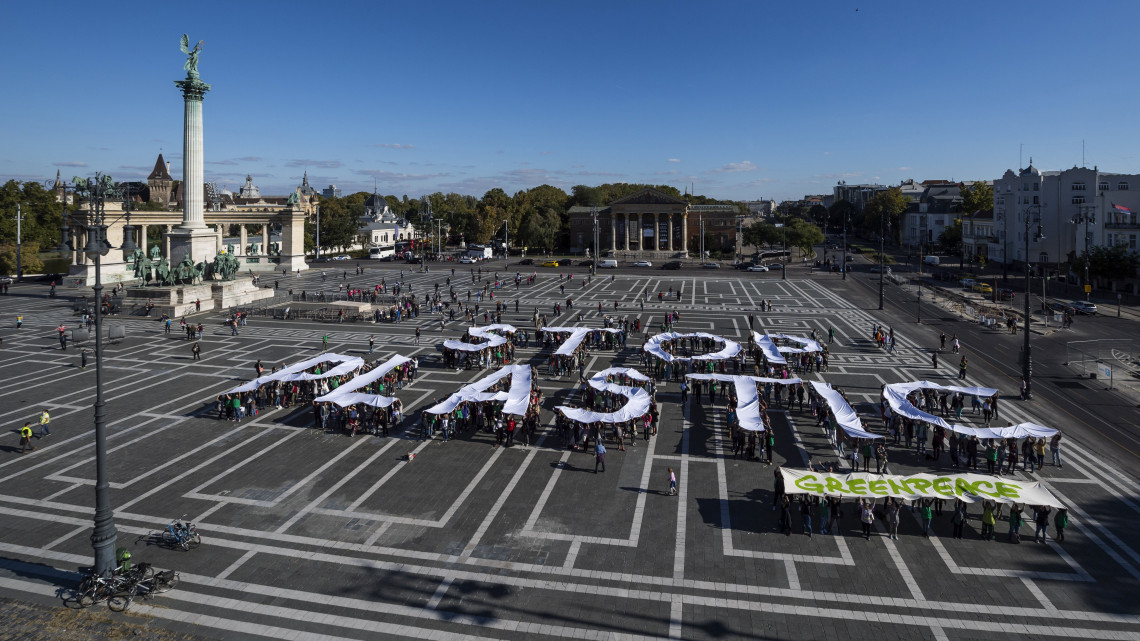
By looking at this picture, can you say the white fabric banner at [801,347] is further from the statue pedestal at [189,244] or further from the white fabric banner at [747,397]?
the statue pedestal at [189,244]

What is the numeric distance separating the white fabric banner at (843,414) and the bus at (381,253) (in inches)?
3781

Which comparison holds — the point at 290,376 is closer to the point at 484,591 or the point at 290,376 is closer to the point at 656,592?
the point at 484,591

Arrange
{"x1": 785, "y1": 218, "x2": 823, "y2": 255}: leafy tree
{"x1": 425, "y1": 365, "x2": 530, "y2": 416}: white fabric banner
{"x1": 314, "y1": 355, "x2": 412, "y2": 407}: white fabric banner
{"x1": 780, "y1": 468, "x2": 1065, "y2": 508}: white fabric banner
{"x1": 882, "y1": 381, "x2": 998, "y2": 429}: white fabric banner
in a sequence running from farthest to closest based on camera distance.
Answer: {"x1": 785, "y1": 218, "x2": 823, "y2": 255}: leafy tree, {"x1": 314, "y1": 355, "x2": 412, "y2": 407}: white fabric banner, {"x1": 425, "y1": 365, "x2": 530, "y2": 416}: white fabric banner, {"x1": 882, "y1": 381, "x2": 998, "y2": 429}: white fabric banner, {"x1": 780, "y1": 468, "x2": 1065, "y2": 508}: white fabric banner

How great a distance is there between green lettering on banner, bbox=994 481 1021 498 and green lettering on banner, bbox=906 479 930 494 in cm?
170

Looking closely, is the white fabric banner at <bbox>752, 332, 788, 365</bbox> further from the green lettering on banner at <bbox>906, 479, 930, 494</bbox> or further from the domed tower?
the domed tower

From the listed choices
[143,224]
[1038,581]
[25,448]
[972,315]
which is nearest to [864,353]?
[972,315]

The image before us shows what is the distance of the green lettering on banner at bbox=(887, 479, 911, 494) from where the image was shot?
58.6 feet

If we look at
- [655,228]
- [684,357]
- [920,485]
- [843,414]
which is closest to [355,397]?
[684,357]

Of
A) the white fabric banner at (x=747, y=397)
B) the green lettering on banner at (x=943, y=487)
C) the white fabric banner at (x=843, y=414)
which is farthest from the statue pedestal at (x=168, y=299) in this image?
the green lettering on banner at (x=943, y=487)

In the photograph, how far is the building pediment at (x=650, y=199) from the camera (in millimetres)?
115188

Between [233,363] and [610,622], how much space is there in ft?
Answer: 99.2

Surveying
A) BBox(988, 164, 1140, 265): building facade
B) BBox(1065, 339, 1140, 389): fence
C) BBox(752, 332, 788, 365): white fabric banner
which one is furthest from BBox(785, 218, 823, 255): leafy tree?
BBox(752, 332, 788, 365): white fabric banner

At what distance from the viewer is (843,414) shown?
79.8 feet

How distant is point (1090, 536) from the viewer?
684 inches
